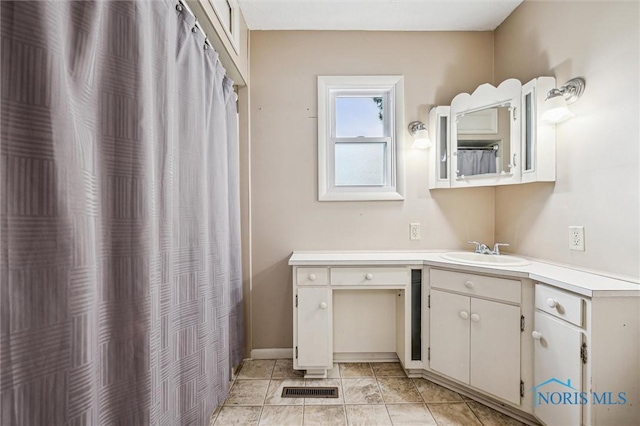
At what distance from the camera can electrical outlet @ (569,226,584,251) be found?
1527mm

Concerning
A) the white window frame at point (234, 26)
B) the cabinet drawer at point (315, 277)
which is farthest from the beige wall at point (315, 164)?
the cabinet drawer at point (315, 277)

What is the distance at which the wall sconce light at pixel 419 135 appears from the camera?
213 centimetres

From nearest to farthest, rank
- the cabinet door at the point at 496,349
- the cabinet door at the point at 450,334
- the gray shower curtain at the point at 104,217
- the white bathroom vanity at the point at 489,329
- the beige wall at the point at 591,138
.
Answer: the gray shower curtain at the point at 104,217 → the white bathroom vanity at the point at 489,329 → the beige wall at the point at 591,138 → the cabinet door at the point at 496,349 → the cabinet door at the point at 450,334

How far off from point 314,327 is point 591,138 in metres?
1.89

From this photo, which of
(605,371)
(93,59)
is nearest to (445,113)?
(605,371)

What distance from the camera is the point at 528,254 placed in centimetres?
193

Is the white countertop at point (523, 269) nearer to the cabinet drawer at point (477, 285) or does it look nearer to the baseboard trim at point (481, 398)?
the cabinet drawer at point (477, 285)

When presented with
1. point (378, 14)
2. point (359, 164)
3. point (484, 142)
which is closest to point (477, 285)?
point (484, 142)

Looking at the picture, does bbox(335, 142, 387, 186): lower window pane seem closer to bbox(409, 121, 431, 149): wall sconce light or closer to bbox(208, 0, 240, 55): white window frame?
bbox(409, 121, 431, 149): wall sconce light

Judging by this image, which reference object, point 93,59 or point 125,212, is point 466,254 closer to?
point 125,212

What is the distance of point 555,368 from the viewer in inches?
52.4

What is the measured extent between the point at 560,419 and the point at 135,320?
6.02ft

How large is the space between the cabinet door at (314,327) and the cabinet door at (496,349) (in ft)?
2.87

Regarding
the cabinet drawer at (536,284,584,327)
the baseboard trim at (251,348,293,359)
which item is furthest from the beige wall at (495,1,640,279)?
the baseboard trim at (251,348,293,359)
